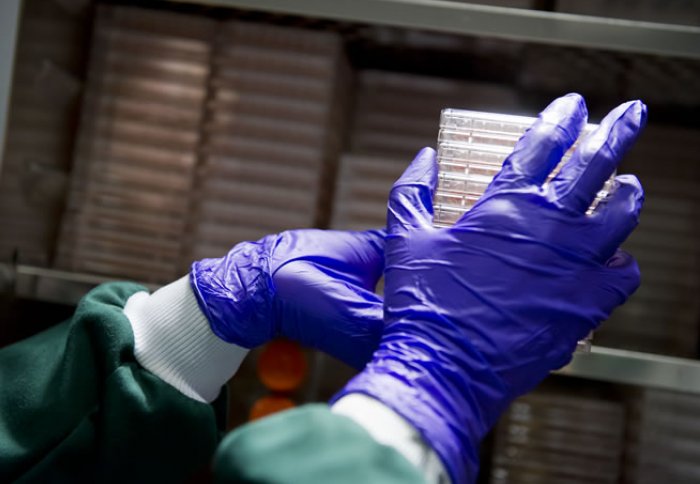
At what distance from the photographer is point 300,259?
911mm

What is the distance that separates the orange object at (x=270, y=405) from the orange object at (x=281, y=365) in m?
0.04

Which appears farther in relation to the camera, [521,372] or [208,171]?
[208,171]

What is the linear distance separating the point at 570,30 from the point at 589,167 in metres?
0.71

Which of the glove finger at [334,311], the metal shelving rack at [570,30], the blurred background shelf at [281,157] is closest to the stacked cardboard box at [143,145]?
the blurred background shelf at [281,157]

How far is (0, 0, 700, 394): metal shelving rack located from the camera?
1332 mm

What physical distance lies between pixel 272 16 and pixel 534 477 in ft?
3.70

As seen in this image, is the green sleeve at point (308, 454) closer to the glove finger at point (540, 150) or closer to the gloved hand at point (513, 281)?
the gloved hand at point (513, 281)

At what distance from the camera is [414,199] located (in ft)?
2.76

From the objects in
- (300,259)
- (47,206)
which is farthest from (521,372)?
(47,206)

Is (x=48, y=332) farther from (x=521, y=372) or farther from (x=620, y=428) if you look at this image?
(x=620, y=428)

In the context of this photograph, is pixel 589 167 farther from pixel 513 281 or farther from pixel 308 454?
pixel 308 454

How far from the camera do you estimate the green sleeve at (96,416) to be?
89 cm

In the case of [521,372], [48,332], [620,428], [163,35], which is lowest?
[620,428]

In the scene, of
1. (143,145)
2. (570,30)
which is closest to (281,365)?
(143,145)
